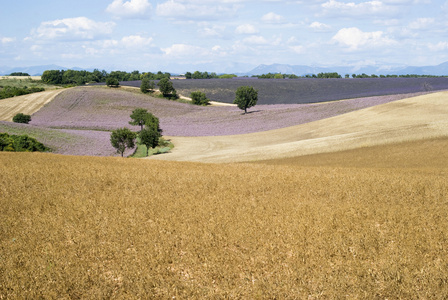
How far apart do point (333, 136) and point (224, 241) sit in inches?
1405

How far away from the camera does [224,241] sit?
679 cm

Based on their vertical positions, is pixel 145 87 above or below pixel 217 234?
above

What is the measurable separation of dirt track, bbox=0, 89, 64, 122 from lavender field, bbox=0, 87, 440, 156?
7.62 feet

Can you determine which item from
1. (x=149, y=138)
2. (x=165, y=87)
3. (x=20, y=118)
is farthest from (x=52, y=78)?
(x=149, y=138)

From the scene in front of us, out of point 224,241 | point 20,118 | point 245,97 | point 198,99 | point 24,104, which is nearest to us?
point 224,241

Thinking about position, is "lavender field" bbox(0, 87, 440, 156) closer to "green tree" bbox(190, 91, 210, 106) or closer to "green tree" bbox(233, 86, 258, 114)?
"green tree" bbox(233, 86, 258, 114)

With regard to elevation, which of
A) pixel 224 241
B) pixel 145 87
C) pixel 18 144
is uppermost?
pixel 145 87

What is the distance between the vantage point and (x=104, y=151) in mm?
47312

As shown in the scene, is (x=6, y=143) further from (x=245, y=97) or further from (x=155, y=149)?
(x=245, y=97)

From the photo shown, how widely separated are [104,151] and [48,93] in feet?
191

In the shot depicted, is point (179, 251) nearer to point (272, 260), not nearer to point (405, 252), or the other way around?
point (272, 260)

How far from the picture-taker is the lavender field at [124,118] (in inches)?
2044

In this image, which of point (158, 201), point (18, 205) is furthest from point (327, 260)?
point (18, 205)

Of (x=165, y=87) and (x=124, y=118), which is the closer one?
(x=124, y=118)
